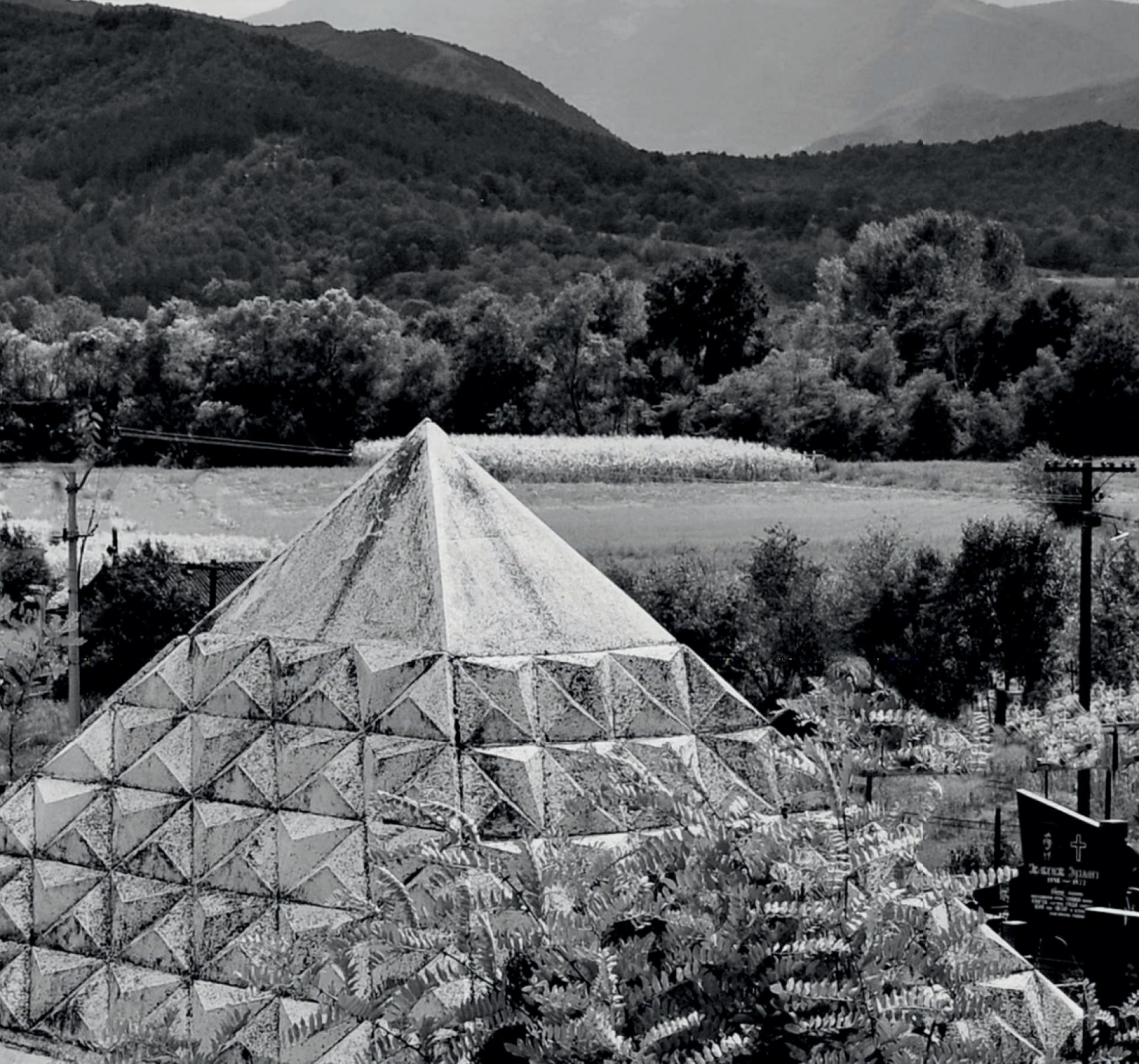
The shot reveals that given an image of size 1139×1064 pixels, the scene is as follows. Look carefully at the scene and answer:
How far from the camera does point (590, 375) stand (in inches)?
1628

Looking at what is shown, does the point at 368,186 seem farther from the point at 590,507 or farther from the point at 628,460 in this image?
the point at 590,507

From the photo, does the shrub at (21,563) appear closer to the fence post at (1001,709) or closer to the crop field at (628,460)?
the crop field at (628,460)

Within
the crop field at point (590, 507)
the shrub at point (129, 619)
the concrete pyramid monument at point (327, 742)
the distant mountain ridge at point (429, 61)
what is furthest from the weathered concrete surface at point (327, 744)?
the distant mountain ridge at point (429, 61)

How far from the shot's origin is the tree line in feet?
110

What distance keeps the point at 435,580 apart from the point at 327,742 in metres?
0.74

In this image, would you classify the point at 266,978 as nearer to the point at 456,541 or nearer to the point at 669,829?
the point at 669,829

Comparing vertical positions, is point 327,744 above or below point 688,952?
below

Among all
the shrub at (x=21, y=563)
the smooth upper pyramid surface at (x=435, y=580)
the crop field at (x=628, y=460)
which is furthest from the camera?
the crop field at (x=628, y=460)

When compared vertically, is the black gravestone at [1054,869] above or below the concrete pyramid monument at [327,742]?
below

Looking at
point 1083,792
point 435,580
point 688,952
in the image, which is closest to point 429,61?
point 1083,792

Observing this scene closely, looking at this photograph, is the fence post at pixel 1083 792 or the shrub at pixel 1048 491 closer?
the fence post at pixel 1083 792

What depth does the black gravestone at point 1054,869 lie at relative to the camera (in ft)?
34.2

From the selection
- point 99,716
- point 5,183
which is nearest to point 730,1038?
point 99,716

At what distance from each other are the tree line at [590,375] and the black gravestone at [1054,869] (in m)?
18.0
